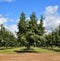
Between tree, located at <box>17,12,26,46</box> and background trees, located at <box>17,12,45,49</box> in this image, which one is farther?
tree, located at <box>17,12,26,46</box>

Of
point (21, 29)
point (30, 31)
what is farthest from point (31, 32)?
point (21, 29)

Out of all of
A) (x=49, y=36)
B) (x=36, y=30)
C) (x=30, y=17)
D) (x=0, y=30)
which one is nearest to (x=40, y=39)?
(x=36, y=30)

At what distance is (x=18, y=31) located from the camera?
78.1 metres

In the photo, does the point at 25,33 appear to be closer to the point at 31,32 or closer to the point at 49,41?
the point at 31,32

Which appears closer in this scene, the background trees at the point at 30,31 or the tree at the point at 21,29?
the background trees at the point at 30,31

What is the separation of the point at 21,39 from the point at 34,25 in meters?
5.82

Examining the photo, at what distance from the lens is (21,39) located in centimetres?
7425

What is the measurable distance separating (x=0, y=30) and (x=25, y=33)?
30.0 m

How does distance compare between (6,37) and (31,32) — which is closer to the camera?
(31,32)

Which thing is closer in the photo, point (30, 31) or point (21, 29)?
point (30, 31)

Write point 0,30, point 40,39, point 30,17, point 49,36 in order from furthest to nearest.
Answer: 1. point 49,36
2. point 0,30
3. point 30,17
4. point 40,39

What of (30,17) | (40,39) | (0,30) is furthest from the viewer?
(0,30)

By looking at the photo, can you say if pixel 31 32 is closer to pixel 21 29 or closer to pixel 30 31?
pixel 30 31

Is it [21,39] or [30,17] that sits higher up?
[30,17]
